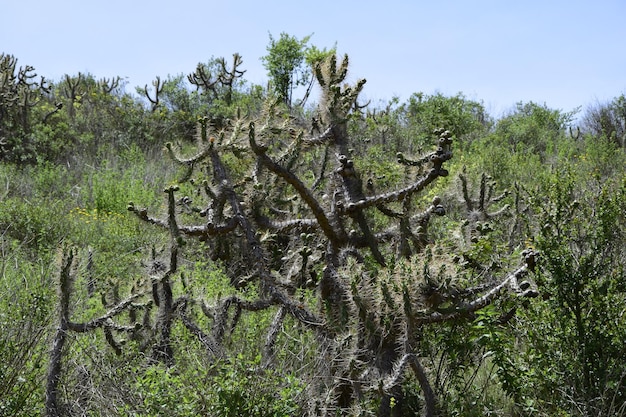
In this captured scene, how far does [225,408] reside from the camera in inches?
150

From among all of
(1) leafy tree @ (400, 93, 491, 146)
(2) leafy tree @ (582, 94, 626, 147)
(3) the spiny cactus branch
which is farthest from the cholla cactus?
(2) leafy tree @ (582, 94, 626, 147)

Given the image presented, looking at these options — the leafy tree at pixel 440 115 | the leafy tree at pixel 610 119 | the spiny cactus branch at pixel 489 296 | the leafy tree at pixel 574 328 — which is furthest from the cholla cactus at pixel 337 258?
the leafy tree at pixel 610 119

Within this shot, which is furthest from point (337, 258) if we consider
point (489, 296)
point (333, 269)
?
point (489, 296)

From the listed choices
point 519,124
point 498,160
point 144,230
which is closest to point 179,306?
point 144,230

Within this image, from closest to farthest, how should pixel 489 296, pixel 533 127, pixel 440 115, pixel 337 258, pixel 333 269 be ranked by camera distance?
1. pixel 489 296
2. pixel 333 269
3. pixel 337 258
4. pixel 440 115
5. pixel 533 127

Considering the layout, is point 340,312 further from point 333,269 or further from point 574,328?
point 574,328

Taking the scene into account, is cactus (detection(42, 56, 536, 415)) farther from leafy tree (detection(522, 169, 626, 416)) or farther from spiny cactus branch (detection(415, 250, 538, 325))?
leafy tree (detection(522, 169, 626, 416))

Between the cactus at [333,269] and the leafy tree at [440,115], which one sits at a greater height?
the leafy tree at [440,115]

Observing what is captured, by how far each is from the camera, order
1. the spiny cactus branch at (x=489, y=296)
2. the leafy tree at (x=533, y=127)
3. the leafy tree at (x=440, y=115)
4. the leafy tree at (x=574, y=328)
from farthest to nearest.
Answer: the leafy tree at (x=533, y=127), the leafy tree at (x=440, y=115), the leafy tree at (x=574, y=328), the spiny cactus branch at (x=489, y=296)

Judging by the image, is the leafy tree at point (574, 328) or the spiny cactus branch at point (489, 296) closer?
the spiny cactus branch at point (489, 296)

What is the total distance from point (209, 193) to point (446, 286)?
186 centimetres

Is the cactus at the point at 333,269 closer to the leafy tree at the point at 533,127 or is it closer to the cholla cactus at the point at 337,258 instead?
the cholla cactus at the point at 337,258

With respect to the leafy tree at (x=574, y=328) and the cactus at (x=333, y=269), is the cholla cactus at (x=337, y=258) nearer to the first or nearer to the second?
the cactus at (x=333, y=269)

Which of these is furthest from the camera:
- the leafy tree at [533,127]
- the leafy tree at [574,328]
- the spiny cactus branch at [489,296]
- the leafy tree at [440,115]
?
the leafy tree at [533,127]
